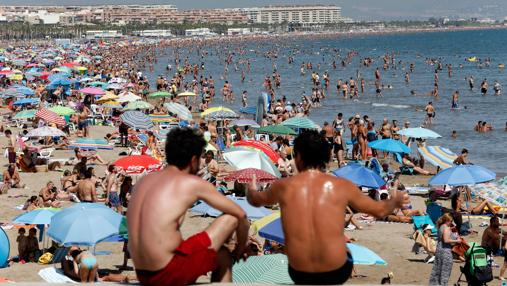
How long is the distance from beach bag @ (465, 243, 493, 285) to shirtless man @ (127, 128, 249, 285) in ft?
17.8

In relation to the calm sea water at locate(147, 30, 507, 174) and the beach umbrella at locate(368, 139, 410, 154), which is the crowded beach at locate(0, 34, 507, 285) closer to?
the beach umbrella at locate(368, 139, 410, 154)

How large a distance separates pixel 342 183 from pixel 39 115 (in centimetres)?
1754

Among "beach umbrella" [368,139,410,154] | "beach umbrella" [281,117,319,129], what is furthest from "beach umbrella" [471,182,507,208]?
"beach umbrella" [281,117,319,129]

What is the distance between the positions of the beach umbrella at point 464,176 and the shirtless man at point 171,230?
9.48 metres

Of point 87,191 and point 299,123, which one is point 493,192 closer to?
point 87,191

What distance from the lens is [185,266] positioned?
3.68 meters

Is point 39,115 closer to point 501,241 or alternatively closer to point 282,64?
point 501,241

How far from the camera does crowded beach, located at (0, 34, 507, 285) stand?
12.3 ft

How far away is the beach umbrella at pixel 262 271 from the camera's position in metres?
6.71

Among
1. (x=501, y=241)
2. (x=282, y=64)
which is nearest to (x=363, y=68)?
(x=282, y=64)

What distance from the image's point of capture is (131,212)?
3.75m

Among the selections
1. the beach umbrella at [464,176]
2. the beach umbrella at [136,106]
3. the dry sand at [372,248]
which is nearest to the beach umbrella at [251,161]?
the dry sand at [372,248]

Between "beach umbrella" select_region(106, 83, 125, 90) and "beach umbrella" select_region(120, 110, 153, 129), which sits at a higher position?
"beach umbrella" select_region(120, 110, 153, 129)

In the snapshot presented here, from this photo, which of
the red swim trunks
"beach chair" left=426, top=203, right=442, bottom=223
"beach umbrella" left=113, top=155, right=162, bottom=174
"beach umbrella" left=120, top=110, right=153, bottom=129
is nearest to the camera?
the red swim trunks
